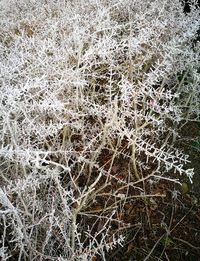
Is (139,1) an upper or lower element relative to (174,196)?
upper

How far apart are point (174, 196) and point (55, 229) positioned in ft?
3.33

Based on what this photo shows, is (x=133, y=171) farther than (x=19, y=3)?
No

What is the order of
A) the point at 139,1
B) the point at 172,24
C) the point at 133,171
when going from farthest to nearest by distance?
the point at 139,1 < the point at 172,24 < the point at 133,171

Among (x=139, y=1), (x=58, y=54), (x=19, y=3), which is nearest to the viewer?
(x=58, y=54)

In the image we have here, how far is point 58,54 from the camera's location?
292 cm

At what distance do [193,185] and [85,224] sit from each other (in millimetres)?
967

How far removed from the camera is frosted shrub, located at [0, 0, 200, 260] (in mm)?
2246

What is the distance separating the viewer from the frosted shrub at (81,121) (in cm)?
225

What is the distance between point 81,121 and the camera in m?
2.81

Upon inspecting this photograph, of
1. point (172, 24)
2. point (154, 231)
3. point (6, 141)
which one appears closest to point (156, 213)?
point (154, 231)

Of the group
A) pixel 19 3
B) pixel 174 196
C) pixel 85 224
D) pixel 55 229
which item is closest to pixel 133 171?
pixel 174 196

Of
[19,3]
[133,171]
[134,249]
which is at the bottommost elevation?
[134,249]

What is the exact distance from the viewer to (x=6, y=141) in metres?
2.75

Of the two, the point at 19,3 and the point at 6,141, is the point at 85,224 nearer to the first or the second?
the point at 6,141
